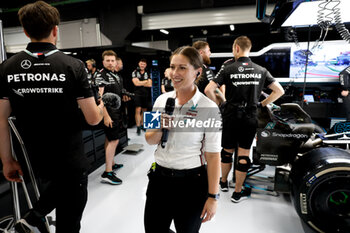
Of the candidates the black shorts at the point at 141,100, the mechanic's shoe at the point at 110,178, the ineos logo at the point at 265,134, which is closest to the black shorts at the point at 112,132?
the mechanic's shoe at the point at 110,178

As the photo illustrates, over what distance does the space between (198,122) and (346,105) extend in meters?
5.32

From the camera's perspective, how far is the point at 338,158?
1822 millimetres

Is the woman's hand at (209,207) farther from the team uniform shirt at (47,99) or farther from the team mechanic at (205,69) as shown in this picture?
the team mechanic at (205,69)

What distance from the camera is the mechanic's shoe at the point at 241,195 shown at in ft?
8.42

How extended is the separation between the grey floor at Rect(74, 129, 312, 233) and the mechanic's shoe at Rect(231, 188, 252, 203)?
47mm

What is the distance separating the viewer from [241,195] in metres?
2.61

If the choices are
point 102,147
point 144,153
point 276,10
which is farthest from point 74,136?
point 144,153

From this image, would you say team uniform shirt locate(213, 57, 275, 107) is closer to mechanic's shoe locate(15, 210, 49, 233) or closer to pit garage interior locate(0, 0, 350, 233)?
pit garage interior locate(0, 0, 350, 233)

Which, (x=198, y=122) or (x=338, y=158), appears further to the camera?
(x=338, y=158)

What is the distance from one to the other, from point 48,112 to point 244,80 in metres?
1.90

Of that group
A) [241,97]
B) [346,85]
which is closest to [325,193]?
[241,97]

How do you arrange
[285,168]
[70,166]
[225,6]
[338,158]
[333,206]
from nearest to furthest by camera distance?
[70,166] → [338,158] → [333,206] → [285,168] → [225,6]

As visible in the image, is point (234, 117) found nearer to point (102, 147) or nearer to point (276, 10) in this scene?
point (276, 10)

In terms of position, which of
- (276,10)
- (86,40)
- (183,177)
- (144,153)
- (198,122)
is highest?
(86,40)
